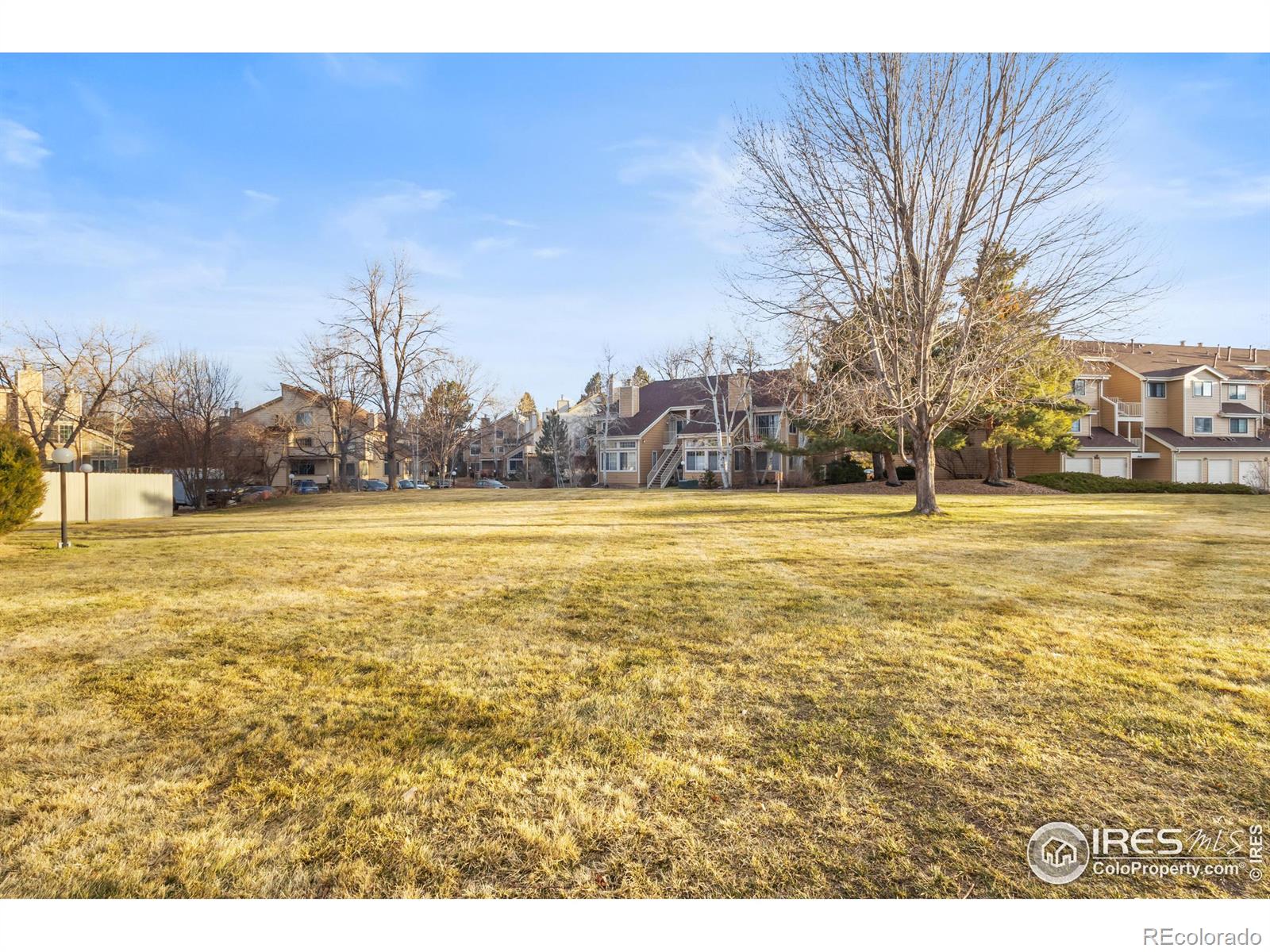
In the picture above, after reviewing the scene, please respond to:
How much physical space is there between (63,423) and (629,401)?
32.4 m

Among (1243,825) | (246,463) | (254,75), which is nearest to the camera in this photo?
(1243,825)

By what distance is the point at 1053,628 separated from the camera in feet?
17.2

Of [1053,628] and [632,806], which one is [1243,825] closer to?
[632,806]

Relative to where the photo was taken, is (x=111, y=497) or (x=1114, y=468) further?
(x=1114, y=468)

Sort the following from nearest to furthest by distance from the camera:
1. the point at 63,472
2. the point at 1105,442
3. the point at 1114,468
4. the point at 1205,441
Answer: the point at 63,472, the point at 1105,442, the point at 1114,468, the point at 1205,441

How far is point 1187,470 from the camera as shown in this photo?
35.9 meters

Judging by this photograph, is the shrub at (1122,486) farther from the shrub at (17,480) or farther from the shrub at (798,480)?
the shrub at (17,480)

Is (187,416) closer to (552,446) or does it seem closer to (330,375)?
(330,375)

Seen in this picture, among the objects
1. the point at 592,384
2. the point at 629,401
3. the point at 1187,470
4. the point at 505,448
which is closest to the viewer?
the point at 1187,470

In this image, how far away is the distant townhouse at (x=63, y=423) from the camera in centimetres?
3180

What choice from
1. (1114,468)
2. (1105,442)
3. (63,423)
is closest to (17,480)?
(63,423)

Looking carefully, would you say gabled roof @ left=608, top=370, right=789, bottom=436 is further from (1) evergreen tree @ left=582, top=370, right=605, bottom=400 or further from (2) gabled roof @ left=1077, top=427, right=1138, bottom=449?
(1) evergreen tree @ left=582, top=370, right=605, bottom=400

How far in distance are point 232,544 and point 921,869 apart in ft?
40.4
